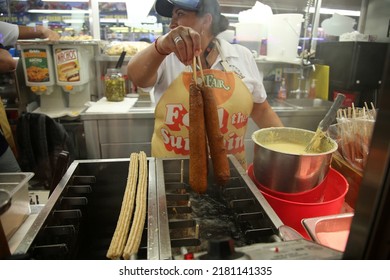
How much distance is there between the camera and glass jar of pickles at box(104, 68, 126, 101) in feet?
6.96

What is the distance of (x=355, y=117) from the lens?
0.87 meters

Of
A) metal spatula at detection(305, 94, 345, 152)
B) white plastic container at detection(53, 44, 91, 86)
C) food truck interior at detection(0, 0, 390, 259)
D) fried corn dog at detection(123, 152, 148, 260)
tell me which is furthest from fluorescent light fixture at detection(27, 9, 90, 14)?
metal spatula at detection(305, 94, 345, 152)

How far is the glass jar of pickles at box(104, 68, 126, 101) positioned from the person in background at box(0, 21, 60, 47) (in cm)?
47

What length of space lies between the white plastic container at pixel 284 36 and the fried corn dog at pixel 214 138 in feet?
3.64

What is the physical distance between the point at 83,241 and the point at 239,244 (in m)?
0.41

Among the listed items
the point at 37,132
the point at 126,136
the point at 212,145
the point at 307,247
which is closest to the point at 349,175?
the point at 212,145

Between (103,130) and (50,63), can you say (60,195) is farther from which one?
(50,63)

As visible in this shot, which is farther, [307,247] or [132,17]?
[132,17]

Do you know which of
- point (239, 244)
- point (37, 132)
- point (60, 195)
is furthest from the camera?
point (37, 132)

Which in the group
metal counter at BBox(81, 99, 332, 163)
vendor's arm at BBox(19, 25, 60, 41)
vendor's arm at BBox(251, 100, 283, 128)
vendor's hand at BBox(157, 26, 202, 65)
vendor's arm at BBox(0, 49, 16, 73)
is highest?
vendor's arm at BBox(19, 25, 60, 41)

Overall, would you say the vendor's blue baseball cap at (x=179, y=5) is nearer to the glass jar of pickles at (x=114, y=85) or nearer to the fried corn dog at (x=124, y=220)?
the fried corn dog at (x=124, y=220)

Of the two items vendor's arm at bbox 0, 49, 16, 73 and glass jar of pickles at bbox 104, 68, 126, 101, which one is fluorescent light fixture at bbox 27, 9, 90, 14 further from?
glass jar of pickles at bbox 104, 68, 126, 101

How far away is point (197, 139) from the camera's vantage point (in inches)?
28.9

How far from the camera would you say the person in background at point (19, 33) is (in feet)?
3.34
